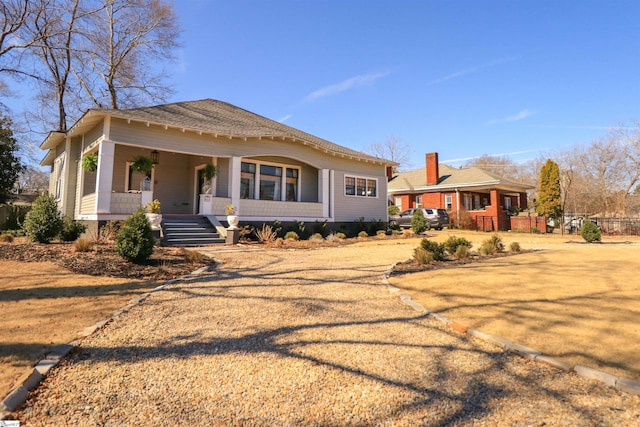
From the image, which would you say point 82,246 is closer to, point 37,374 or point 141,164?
point 141,164

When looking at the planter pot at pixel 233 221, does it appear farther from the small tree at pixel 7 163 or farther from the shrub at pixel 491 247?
the small tree at pixel 7 163

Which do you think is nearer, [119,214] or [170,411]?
[170,411]

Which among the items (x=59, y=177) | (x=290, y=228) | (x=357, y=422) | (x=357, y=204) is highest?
(x=59, y=177)

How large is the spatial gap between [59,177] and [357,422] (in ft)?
62.2

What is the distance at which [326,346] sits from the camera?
310 cm

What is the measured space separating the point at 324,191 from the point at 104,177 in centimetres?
912

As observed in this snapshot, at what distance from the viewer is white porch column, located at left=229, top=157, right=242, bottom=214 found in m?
13.3

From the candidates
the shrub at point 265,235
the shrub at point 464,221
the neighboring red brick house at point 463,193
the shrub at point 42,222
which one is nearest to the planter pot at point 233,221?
the shrub at point 265,235

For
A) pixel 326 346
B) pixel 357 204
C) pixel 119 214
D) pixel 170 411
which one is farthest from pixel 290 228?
pixel 170 411

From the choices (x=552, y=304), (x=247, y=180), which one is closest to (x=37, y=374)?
(x=552, y=304)

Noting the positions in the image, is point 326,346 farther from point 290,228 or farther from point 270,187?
point 270,187

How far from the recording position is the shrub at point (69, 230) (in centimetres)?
973

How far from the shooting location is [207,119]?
14234 mm

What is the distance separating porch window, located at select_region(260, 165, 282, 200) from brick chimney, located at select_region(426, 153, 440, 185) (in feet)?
53.1
